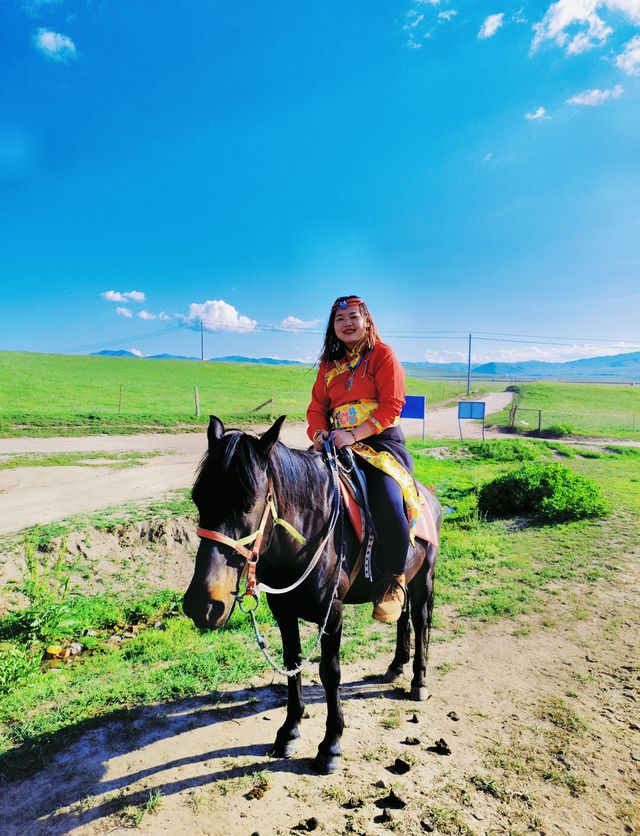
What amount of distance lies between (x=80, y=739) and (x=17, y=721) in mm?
634

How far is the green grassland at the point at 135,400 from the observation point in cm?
2252

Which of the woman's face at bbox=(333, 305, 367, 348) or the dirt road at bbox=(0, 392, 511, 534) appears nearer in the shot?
the woman's face at bbox=(333, 305, 367, 348)

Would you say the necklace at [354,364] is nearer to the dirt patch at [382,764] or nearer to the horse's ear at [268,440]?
the horse's ear at [268,440]

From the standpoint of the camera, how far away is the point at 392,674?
4.52 m

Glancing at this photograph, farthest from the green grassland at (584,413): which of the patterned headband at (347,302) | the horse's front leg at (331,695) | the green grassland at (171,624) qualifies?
the horse's front leg at (331,695)

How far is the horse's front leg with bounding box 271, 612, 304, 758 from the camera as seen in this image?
342 cm

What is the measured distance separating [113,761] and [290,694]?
4.52 feet

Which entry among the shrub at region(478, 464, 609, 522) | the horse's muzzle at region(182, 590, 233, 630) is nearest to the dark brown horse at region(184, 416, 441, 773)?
the horse's muzzle at region(182, 590, 233, 630)

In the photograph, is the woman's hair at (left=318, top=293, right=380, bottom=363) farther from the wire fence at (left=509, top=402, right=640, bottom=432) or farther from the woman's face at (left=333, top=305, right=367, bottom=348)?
the wire fence at (left=509, top=402, right=640, bottom=432)

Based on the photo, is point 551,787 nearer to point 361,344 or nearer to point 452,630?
point 452,630

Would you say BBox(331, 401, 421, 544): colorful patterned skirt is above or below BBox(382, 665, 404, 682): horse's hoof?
above

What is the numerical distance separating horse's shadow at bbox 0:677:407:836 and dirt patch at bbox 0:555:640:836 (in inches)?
0.4

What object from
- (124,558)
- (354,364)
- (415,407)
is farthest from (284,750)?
(415,407)

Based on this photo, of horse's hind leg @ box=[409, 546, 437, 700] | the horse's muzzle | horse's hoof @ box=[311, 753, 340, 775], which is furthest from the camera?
horse's hind leg @ box=[409, 546, 437, 700]
